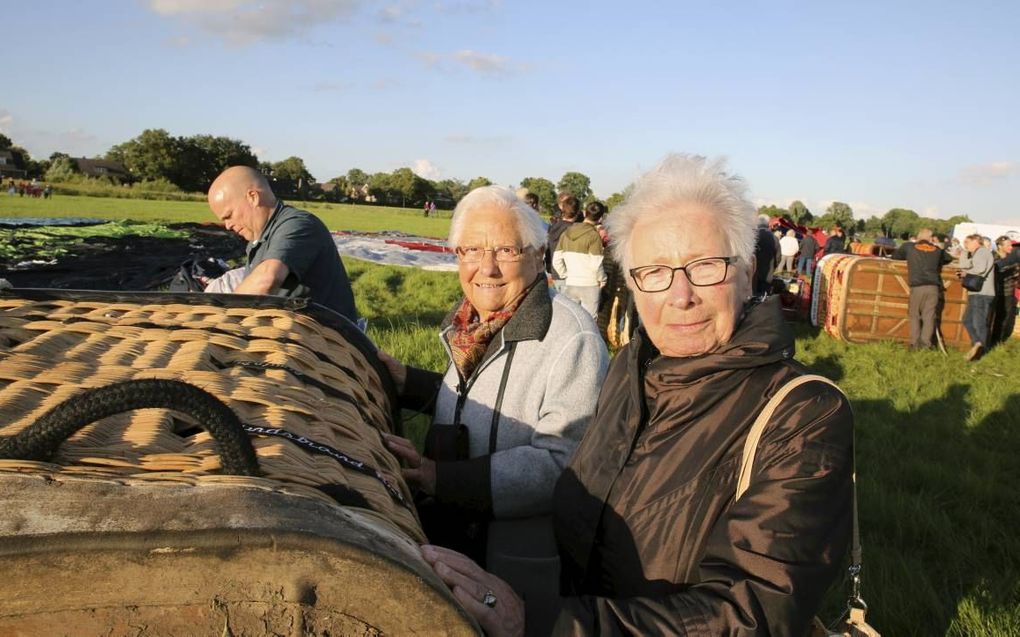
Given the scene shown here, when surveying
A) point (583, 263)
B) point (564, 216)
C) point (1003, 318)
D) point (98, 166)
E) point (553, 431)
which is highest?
point (98, 166)

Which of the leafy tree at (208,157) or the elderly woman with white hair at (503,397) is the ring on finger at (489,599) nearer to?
the elderly woman with white hair at (503,397)

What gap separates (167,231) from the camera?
20734 millimetres

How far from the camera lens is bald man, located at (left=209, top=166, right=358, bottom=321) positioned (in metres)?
4.06

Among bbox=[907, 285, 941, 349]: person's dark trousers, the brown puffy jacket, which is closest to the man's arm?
the brown puffy jacket

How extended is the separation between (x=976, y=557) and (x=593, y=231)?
5338mm

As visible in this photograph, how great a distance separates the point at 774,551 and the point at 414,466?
1.03 metres

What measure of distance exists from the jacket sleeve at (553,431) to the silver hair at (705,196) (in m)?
0.57

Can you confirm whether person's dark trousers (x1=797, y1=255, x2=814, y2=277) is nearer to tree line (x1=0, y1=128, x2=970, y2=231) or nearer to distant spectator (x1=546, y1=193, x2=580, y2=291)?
distant spectator (x1=546, y1=193, x2=580, y2=291)

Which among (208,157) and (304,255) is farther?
(208,157)

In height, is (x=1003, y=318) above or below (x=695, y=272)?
below

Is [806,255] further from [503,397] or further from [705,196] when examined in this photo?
[705,196]

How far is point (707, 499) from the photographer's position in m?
1.50

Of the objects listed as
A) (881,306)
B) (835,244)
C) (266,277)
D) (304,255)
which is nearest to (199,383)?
(266,277)

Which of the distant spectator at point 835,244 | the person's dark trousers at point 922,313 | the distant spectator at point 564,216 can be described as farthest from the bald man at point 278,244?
the distant spectator at point 835,244
